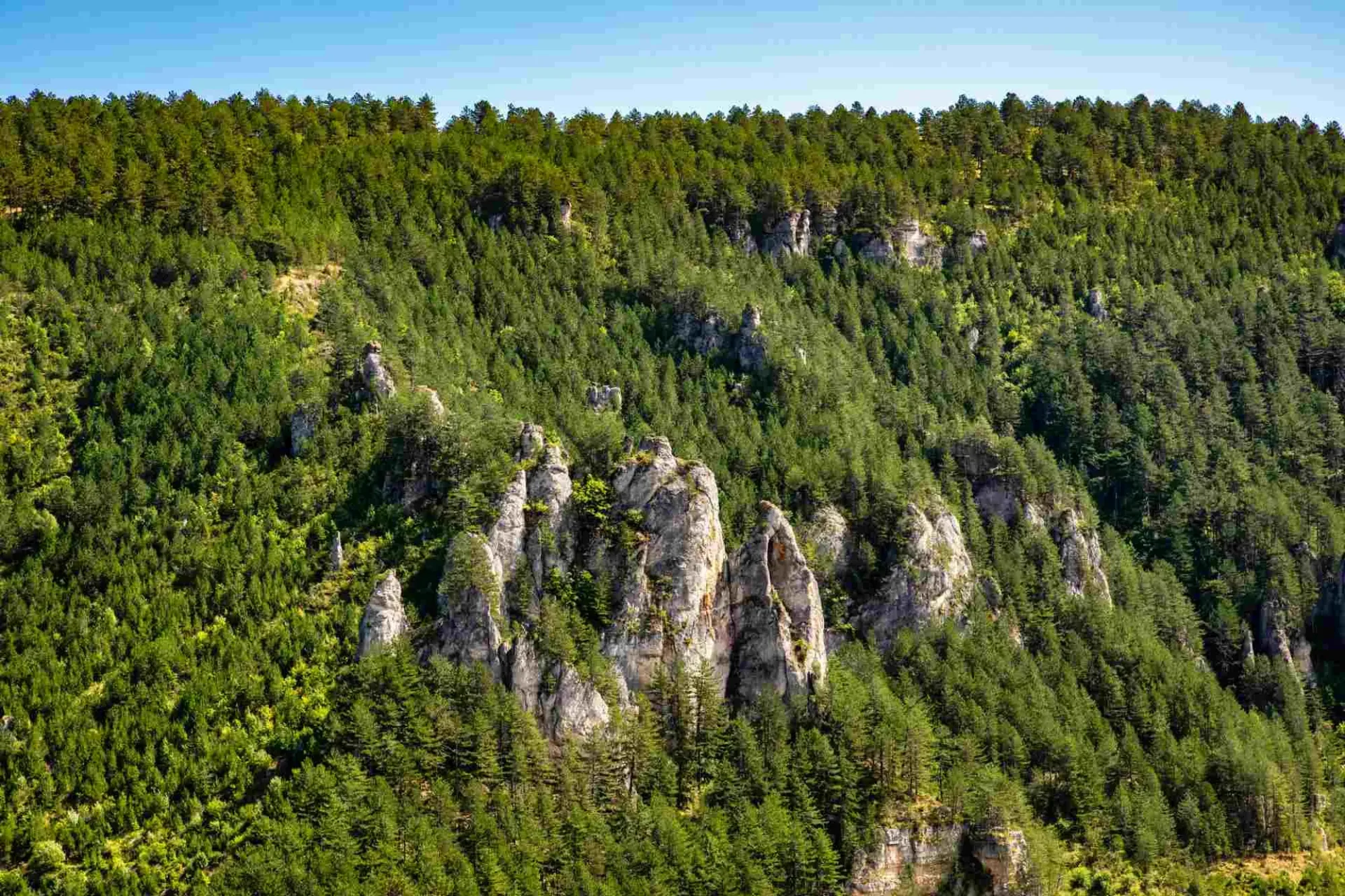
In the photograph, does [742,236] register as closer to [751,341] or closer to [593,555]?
[751,341]

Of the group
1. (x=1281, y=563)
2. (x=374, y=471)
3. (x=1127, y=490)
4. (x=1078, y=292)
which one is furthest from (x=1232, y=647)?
(x=374, y=471)

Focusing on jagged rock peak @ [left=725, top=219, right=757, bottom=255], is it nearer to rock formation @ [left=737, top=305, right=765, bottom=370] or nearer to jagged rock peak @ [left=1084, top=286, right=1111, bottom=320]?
rock formation @ [left=737, top=305, right=765, bottom=370]

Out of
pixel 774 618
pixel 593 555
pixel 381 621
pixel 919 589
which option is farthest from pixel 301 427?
pixel 919 589

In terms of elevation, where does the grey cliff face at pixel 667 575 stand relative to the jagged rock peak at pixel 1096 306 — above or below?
below

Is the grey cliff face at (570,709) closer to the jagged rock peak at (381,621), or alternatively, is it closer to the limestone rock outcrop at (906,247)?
the jagged rock peak at (381,621)

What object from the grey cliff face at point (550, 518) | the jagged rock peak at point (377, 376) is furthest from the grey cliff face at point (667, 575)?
the jagged rock peak at point (377, 376)

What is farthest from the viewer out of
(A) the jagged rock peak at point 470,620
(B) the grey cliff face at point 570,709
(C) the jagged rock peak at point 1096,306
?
(C) the jagged rock peak at point 1096,306
